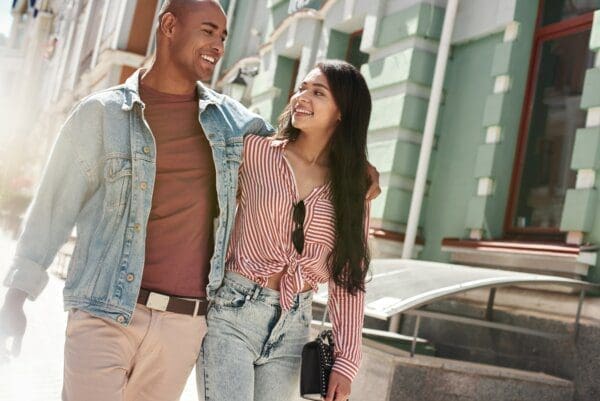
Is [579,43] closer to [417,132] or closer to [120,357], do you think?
[417,132]

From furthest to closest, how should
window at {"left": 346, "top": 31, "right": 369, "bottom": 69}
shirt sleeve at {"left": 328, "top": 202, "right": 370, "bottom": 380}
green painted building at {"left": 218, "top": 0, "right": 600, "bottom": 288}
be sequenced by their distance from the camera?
1. window at {"left": 346, "top": 31, "right": 369, "bottom": 69}
2. green painted building at {"left": 218, "top": 0, "right": 600, "bottom": 288}
3. shirt sleeve at {"left": 328, "top": 202, "right": 370, "bottom": 380}

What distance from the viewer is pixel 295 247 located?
302 cm

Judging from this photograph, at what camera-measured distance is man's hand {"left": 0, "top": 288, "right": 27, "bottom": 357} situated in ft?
8.41

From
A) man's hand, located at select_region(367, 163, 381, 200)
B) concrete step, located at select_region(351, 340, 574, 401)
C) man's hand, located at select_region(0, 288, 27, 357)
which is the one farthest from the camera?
concrete step, located at select_region(351, 340, 574, 401)

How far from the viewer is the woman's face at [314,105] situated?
3.19m

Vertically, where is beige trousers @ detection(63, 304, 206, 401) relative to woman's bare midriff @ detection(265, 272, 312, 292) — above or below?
below

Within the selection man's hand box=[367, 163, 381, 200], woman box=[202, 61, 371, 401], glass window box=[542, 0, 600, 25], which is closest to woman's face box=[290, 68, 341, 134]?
woman box=[202, 61, 371, 401]

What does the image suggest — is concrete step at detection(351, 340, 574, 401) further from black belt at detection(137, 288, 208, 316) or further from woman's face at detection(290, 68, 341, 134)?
black belt at detection(137, 288, 208, 316)

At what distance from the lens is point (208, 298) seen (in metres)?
2.90

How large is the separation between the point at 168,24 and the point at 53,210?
2.52 ft

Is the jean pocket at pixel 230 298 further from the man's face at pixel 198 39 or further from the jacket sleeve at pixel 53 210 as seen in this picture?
the man's face at pixel 198 39

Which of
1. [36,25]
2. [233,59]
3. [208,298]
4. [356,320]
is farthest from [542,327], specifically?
[36,25]

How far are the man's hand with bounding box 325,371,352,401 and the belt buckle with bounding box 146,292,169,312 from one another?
2.23 ft

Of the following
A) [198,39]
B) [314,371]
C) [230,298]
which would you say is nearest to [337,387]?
[314,371]
